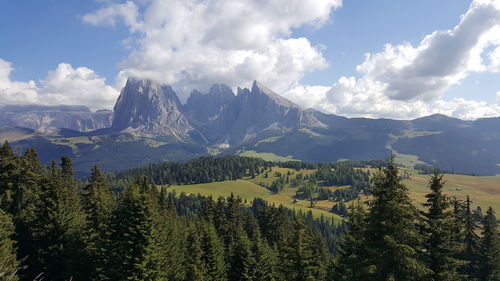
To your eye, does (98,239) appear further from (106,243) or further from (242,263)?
(242,263)

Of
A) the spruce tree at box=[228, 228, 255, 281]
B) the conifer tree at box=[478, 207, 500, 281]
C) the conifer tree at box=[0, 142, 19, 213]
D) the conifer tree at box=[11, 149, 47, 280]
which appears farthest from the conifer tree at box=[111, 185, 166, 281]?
the conifer tree at box=[478, 207, 500, 281]

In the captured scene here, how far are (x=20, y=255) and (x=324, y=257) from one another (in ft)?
203

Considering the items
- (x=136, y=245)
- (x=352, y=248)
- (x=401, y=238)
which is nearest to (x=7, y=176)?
(x=136, y=245)

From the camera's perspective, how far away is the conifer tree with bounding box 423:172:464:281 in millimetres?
22812

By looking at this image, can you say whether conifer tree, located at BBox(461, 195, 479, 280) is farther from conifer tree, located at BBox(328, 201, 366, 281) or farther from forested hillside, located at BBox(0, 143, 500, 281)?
conifer tree, located at BBox(328, 201, 366, 281)

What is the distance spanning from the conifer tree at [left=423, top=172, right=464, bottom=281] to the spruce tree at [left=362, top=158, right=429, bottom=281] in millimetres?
3392

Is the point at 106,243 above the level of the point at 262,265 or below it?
above

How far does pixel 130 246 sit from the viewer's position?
31.5m

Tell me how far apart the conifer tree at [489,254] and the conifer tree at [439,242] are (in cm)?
1847

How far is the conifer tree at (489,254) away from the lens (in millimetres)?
36688

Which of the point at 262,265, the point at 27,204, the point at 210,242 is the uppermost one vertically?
the point at 27,204

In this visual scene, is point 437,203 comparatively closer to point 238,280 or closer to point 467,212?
point 467,212

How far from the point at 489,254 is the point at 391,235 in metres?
26.8

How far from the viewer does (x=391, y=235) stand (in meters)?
20.0
